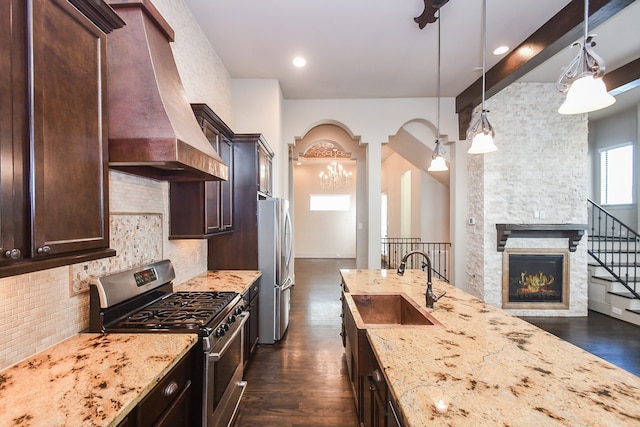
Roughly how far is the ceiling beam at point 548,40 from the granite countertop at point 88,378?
4.01 metres

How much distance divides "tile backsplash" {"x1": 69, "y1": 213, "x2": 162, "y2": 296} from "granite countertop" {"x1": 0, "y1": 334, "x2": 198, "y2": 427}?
33 centimetres

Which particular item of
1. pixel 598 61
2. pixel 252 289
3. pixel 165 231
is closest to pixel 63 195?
pixel 165 231

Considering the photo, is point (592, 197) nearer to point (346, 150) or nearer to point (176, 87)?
point (346, 150)

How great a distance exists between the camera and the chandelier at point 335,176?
765cm

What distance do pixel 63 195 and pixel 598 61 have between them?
262 cm

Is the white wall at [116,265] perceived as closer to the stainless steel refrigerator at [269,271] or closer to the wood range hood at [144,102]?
the wood range hood at [144,102]

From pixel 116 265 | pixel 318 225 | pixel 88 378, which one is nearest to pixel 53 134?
pixel 88 378

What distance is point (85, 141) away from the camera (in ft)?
3.65

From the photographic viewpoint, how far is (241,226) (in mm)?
3135

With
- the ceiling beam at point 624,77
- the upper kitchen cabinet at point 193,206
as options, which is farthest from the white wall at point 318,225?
the upper kitchen cabinet at point 193,206

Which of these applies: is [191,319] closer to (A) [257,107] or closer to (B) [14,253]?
(B) [14,253]

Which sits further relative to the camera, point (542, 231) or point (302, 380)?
point (542, 231)

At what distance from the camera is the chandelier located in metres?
7.65

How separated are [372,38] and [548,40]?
1.81 meters
